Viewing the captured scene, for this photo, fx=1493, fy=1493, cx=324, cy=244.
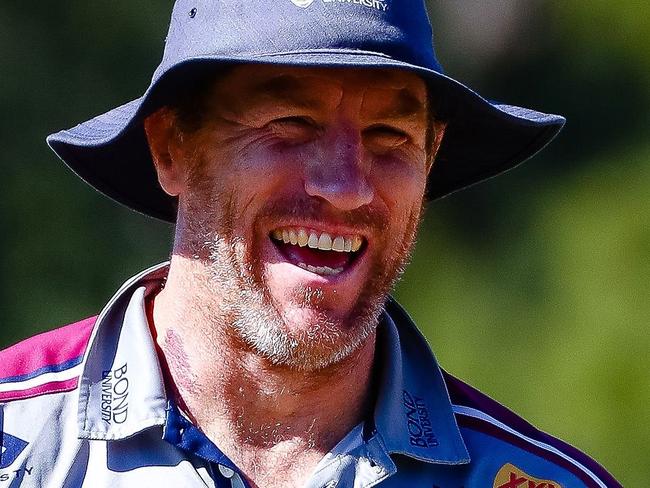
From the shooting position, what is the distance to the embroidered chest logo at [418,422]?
3.54 metres

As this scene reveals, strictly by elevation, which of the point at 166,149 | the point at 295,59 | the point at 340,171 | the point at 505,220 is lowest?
the point at 505,220

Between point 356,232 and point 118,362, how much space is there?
644 mm

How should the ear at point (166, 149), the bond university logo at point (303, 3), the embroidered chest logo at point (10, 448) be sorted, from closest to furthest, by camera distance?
the embroidered chest logo at point (10, 448)
the bond university logo at point (303, 3)
the ear at point (166, 149)

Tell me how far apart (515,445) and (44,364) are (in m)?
1.15

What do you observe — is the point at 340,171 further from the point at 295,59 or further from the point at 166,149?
the point at 166,149

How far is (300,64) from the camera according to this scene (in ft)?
10.8

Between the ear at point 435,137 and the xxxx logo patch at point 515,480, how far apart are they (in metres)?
0.78

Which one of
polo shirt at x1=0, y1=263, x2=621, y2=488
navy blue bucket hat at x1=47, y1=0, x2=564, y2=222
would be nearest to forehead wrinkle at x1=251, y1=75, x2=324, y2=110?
navy blue bucket hat at x1=47, y1=0, x2=564, y2=222

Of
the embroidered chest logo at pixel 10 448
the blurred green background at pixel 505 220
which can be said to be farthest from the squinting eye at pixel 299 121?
the blurred green background at pixel 505 220

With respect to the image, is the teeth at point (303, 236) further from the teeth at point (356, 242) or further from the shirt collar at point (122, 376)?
the shirt collar at point (122, 376)

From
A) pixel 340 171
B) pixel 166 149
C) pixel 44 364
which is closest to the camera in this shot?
pixel 340 171

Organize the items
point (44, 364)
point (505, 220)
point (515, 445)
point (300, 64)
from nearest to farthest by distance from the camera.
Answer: point (300, 64) → point (44, 364) → point (515, 445) → point (505, 220)

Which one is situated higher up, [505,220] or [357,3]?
[357,3]

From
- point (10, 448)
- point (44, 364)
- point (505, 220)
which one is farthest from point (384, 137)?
point (505, 220)
